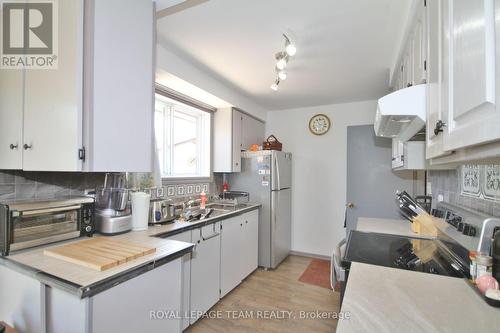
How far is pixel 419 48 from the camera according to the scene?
1307 mm

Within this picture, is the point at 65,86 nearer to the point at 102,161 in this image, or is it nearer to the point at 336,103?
the point at 102,161

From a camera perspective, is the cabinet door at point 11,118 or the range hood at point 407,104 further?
the cabinet door at point 11,118

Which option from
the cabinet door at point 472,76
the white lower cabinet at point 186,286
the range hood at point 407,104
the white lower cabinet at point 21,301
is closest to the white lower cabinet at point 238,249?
the white lower cabinet at point 186,286

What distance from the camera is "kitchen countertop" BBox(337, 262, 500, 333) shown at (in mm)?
712

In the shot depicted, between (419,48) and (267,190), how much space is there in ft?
7.31

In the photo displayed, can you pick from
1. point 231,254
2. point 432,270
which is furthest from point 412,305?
point 231,254

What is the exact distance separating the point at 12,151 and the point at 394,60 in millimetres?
2755

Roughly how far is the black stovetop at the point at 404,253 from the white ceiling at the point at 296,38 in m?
1.45

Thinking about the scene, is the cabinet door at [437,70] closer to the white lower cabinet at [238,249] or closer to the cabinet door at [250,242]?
the white lower cabinet at [238,249]

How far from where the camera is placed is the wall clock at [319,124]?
12.0ft

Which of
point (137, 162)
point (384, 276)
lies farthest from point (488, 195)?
point (137, 162)

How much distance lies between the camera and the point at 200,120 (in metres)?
3.22

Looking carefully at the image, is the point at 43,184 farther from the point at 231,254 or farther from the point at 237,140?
the point at 237,140

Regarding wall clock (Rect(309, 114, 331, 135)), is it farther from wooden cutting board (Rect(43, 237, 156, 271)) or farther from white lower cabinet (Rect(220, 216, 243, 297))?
wooden cutting board (Rect(43, 237, 156, 271))
